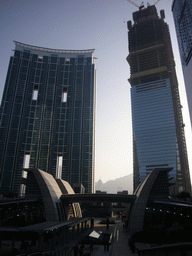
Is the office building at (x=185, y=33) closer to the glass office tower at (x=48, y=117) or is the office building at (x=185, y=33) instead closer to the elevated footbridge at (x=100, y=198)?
the elevated footbridge at (x=100, y=198)

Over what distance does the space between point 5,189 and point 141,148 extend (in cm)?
10909

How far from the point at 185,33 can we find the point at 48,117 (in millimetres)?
119367

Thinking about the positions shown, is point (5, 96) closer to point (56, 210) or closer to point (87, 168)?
point (87, 168)

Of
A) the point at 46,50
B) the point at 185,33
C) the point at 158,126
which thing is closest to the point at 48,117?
the point at 46,50

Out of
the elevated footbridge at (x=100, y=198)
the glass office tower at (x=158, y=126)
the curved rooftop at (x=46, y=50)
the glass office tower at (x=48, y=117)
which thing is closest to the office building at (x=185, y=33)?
the glass office tower at (x=158, y=126)

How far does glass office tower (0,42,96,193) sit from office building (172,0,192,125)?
86.4 metres

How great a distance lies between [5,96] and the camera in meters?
162

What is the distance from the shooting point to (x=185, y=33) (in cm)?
9556

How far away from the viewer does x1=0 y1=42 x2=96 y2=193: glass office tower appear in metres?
152

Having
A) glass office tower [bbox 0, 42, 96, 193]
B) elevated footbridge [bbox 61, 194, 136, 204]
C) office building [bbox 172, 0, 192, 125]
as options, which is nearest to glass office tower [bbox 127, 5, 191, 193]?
glass office tower [bbox 0, 42, 96, 193]

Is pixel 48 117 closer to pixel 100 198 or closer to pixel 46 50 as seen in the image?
pixel 46 50

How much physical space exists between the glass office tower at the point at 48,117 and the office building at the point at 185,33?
284 ft

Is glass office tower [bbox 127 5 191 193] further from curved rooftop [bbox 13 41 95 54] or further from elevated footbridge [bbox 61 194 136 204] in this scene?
elevated footbridge [bbox 61 194 136 204]

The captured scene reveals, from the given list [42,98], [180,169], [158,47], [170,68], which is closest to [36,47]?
[42,98]
